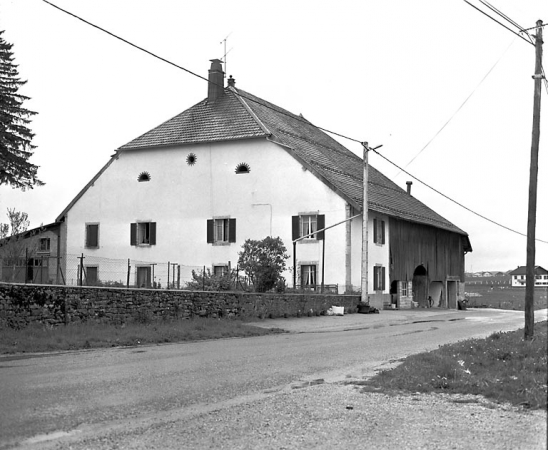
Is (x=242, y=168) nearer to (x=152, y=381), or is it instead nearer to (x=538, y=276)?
(x=152, y=381)

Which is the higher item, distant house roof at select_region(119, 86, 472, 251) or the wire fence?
distant house roof at select_region(119, 86, 472, 251)

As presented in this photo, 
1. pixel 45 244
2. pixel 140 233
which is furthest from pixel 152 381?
pixel 45 244

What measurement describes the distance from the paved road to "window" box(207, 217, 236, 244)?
25.3 meters

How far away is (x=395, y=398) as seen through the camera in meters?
9.66

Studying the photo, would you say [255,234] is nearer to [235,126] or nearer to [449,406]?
[235,126]

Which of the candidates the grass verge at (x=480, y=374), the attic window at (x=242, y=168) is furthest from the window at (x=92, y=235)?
the grass verge at (x=480, y=374)

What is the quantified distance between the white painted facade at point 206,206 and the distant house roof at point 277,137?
534 mm

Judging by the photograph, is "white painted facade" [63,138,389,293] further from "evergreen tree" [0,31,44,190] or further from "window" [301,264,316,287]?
"evergreen tree" [0,31,44,190]

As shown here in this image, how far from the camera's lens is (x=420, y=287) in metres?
52.5

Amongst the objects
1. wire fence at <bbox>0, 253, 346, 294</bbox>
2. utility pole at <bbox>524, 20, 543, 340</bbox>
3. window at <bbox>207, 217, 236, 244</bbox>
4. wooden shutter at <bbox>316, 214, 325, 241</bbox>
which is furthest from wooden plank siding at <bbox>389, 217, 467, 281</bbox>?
utility pole at <bbox>524, 20, 543, 340</bbox>

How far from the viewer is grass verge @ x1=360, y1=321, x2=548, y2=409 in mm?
9602

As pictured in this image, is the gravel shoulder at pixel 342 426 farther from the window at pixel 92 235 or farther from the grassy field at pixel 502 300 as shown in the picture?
the grassy field at pixel 502 300

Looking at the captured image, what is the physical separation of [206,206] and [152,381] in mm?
34868

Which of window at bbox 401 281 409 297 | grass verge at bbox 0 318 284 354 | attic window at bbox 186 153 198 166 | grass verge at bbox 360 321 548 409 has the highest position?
attic window at bbox 186 153 198 166
